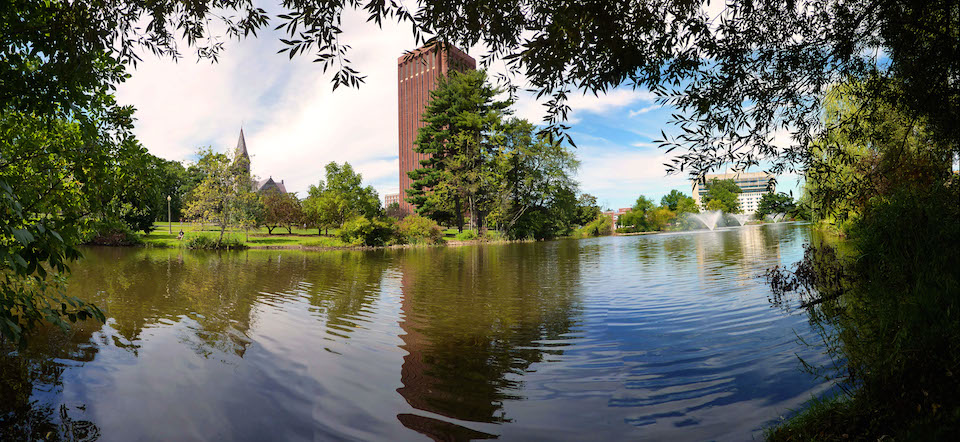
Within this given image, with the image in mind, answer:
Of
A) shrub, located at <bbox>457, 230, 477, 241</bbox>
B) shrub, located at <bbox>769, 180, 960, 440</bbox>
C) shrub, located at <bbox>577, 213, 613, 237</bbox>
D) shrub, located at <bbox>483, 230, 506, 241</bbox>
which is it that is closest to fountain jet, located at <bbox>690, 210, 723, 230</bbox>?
shrub, located at <bbox>577, 213, 613, 237</bbox>

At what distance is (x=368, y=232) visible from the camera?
31.4 metres

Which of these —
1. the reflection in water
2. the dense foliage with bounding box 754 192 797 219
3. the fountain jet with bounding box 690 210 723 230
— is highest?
the fountain jet with bounding box 690 210 723 230

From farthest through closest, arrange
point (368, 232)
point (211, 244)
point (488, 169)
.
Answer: point (488, 169)
point (368, 232)
point (211, 244)

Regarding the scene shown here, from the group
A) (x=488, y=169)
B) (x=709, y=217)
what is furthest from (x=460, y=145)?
(x=709, y=217)

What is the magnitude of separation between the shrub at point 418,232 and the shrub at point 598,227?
19360 mm

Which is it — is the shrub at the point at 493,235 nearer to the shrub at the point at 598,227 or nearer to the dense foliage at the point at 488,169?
the dense foliage at the point at 488,169

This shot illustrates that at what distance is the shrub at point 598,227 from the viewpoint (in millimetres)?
47688

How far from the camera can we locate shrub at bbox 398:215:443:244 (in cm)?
3399

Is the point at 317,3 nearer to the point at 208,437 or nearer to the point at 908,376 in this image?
the point at 208,437

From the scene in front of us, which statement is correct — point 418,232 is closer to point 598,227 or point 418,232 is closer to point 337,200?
point 337,200

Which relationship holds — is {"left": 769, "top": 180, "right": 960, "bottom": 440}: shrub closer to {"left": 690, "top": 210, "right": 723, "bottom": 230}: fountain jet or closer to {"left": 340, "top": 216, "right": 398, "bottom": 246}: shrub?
{"left": 340, "top": 216, "right": 398, "bottom": 246}: shrub

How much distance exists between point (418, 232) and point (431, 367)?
29638 mm

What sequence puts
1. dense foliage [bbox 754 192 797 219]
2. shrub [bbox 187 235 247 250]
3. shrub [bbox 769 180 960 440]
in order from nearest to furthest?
shrub [bbox 769 180 960 440] < dense foliage [bbox 754 192 797 219] < shrub [bbox 187 235 247 250]

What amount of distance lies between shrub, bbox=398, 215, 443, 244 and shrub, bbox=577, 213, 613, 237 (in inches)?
762
